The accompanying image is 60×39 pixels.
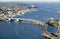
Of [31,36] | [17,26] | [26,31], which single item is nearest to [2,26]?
[17,26]

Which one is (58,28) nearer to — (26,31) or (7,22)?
(26,31)

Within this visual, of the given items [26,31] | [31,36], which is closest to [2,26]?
[26,31]

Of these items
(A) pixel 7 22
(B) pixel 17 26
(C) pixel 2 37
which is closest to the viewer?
(C) pixel 2 37

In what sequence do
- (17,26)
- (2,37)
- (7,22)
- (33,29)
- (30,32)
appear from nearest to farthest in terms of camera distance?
(2,37)
(30,32)
(33,29)
(17,26)
(7,22)

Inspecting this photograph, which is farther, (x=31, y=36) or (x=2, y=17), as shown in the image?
(x=2, y=17)

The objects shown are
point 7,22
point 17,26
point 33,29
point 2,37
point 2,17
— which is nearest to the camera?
point 2,37

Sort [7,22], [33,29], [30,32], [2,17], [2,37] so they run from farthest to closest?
[2,17], [7,22], [33,29], [30,32], [2,37]

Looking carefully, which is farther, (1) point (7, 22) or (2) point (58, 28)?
(1) point (7, 22)

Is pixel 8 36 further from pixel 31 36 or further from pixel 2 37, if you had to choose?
pixel 31 36
